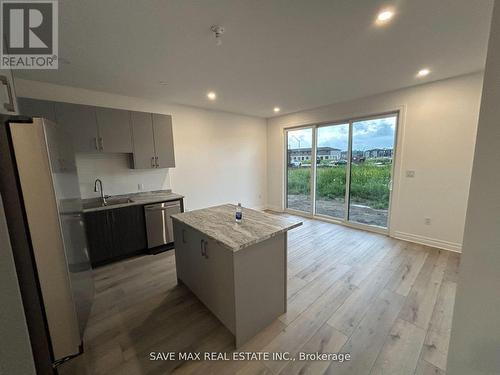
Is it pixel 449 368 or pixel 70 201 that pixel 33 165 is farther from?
pixel 449 368

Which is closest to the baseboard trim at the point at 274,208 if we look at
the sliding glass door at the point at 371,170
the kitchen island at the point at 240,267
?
the sliding glass door at the point at 371,170

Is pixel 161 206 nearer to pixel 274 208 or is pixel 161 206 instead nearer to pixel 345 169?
pixel 274 208

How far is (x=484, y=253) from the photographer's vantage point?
0.74 meters

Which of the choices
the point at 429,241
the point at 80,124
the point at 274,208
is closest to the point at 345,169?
the point at 429,241

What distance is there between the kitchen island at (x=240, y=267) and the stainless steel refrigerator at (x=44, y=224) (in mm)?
970

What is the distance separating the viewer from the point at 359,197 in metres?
4.31

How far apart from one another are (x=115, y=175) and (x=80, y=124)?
92cm

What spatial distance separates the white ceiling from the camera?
5.08 ft

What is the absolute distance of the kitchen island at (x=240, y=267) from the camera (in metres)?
1.62

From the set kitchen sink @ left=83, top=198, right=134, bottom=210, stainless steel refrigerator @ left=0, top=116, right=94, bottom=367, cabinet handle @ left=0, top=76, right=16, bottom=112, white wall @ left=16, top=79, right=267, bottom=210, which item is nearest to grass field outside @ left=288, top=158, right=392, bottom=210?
white wall @ left=16, top=79, right=267, bottom=210

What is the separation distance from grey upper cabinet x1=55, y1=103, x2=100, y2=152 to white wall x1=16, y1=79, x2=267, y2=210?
328 mm

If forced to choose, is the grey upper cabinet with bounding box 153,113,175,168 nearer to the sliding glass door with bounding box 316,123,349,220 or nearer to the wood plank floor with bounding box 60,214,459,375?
the wood plank floor with bounding box 60,214,459,375

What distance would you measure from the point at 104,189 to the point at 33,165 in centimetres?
232

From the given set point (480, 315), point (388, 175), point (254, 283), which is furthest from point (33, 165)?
point (388, 175)
